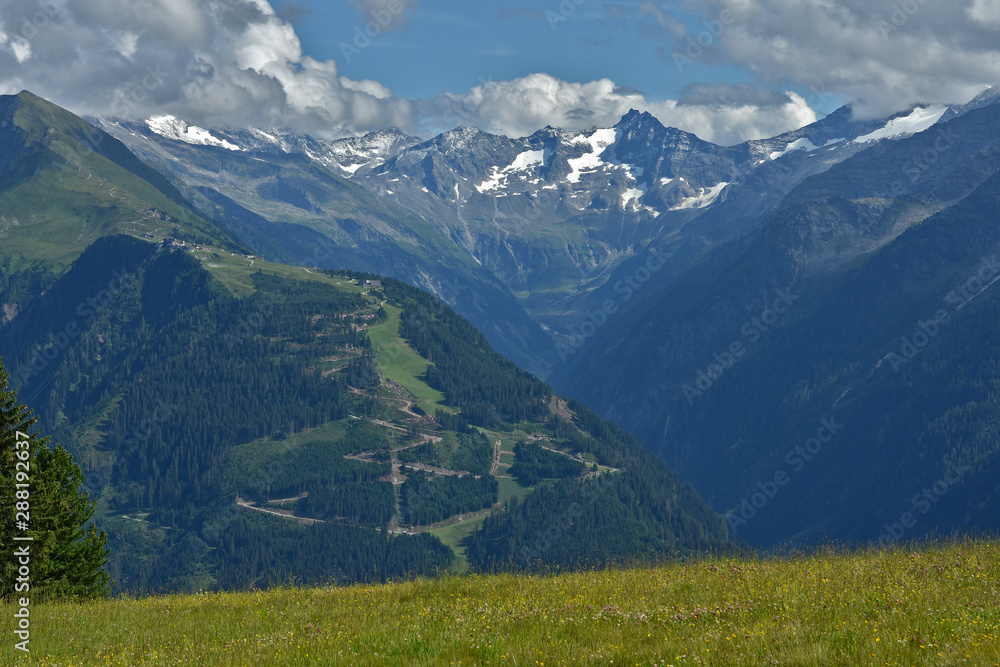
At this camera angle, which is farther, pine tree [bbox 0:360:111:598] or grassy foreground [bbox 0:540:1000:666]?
pine tree [bbox 0:360:111:598]

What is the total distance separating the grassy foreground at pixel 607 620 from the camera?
15750 millimetres

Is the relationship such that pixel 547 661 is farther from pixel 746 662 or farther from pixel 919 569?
pixel 919 569

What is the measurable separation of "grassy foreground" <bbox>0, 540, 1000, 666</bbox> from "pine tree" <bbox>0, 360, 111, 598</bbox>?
802cm

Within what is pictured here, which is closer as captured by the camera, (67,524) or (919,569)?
(919,569)

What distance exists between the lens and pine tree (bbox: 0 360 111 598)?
33.2 meters

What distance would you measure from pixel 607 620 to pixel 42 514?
29649mm

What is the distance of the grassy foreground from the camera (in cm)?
1575

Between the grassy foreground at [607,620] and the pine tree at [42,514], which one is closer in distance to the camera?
the grassy foreground at [607,620]

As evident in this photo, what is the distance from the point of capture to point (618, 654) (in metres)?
16.0

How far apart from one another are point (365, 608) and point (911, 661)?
560 inches

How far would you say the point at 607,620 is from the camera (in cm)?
1866

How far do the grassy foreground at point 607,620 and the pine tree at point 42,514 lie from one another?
802cm

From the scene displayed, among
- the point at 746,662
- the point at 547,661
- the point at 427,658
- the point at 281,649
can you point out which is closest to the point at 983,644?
the point at 746,662

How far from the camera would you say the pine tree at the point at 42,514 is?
33.2m
